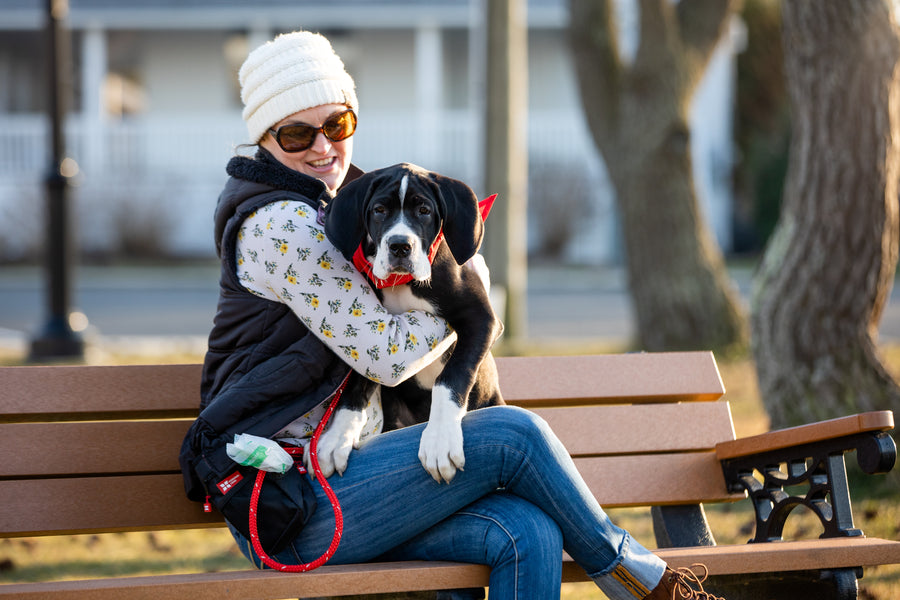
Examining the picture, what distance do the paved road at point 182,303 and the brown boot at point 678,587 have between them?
21.3 ft

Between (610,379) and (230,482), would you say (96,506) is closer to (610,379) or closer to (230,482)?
(230,482)

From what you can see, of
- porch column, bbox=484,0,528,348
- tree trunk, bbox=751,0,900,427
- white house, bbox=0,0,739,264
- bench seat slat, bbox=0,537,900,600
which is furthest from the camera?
Answer: white house, bbox=0,0,739,264

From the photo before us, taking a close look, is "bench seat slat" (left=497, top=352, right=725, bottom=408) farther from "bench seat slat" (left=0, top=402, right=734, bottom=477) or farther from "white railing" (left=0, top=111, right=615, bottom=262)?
"white railing" (left=0, top=111, right=615, bottom=262)

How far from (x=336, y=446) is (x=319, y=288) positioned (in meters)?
0.43

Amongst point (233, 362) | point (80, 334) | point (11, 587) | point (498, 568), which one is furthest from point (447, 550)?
point (80, 334)

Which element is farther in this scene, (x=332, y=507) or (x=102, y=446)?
(x=102, y=446)

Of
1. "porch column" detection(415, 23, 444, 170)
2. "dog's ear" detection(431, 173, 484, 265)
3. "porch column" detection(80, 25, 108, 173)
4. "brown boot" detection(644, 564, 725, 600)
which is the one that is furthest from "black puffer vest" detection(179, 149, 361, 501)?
"porch column" detection(80, 25, 108, 173)

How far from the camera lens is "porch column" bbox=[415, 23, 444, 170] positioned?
19703 mm

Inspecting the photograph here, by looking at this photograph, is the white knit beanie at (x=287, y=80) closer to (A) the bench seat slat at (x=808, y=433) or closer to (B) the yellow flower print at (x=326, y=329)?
(B) the yellow flower print at (x=326, y=329)

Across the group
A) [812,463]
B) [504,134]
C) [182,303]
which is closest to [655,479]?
[812,463]

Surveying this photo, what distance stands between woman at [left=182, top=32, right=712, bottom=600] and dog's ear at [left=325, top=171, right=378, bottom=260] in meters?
0.07

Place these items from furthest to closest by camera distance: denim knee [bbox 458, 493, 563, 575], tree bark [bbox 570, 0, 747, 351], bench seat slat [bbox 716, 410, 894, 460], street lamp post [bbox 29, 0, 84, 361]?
tree bark [bbox 570, 0, 747, 351] < street lamp post [bbox 29, 0, 84, 361] < bench seat slat [bbox 716, 410, 894, 460] < denim knee [bbox 458, 493, 563, 575]

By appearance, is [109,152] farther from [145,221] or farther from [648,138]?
[648,138]

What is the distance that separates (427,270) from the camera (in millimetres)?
2822
